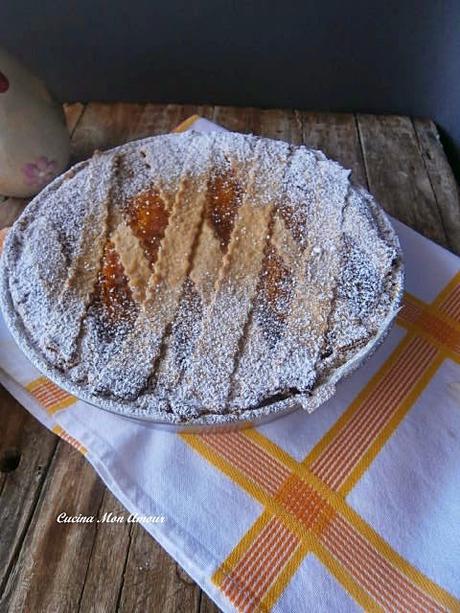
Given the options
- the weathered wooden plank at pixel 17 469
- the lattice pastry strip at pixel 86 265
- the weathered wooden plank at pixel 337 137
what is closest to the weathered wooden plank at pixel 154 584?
the weathered wooden plank at pixel 17 469

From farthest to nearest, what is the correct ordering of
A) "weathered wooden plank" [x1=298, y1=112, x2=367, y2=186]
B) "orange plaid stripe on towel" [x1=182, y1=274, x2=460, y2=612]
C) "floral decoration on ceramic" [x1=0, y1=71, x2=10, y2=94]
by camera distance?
"weathered wooden plank" [x1=298, y1=112, x2=367, y2=186] → "floral decoration on ceramic" [x1=0, y1=71, x2=10, y2=94] → "orange plaid stripe on towel" [x1=182, y1=274, x2=460, y2=612]

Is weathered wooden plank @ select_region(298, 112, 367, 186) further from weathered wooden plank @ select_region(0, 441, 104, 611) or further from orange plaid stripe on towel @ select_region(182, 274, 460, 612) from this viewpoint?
weathered wooden plank @ select_region(0, 441, 104, 611)

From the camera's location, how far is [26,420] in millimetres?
734

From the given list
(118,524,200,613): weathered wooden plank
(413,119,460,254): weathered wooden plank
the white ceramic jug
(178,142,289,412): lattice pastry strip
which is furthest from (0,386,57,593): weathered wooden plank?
(413,119,460,254): weathered wooden plank

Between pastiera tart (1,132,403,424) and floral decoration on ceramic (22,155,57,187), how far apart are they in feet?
0.59

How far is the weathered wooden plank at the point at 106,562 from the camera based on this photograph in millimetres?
589

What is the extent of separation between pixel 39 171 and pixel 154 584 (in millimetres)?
731

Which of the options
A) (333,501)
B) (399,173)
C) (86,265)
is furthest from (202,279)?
(399,173)

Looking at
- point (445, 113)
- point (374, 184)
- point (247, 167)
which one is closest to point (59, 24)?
point (247, 167)

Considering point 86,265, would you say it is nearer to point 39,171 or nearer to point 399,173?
point 39,171

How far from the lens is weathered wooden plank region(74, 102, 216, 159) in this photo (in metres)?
1.18

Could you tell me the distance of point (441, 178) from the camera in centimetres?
107

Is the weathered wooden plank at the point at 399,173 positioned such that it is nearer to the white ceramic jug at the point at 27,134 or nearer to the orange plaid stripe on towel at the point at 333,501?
the orange plaid stripe on towel at the point at 333,501

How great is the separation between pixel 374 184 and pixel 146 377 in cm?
67
